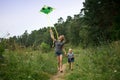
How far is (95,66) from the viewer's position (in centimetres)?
891

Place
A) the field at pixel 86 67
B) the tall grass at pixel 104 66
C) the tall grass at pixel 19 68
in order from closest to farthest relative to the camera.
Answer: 1. the tall grass at pixel 104 66
2. the field at pixel 86 67
3. the tall grass at pixel 19 68

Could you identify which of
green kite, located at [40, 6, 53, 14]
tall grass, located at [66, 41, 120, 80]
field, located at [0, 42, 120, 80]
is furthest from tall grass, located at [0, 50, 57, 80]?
green kite, located at [40, 6, 53, 14]

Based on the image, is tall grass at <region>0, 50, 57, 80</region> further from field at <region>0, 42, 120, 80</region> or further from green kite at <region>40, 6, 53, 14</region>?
green kite at <region>40, 6, 53, 14</region>

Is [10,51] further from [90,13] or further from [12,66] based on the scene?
[90,13]

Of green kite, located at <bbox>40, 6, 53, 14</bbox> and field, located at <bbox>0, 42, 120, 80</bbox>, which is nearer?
field, located at <bbox>0, 42, 120, 80</bbox>

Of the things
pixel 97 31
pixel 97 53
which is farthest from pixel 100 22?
pixel 97 53

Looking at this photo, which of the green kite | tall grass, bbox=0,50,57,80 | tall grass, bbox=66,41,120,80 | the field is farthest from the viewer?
the green kite

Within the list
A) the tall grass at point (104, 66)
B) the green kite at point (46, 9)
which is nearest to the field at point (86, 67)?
the tall grass at point (104, 66)

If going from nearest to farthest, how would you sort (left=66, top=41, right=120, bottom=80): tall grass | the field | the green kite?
(left=66, top=41, right=120, bottom=80): tall grass < the field < the green kite

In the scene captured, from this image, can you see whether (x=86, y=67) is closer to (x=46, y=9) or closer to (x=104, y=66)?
(x=104, y=66)

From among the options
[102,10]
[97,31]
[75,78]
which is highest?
[102,10]

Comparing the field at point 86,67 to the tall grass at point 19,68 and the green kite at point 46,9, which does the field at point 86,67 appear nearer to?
the tall grass at point 19,68

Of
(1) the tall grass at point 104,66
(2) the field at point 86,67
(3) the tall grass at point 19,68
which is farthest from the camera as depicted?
(3) the tall grass at point 19,68

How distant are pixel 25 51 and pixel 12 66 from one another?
8.23ft
